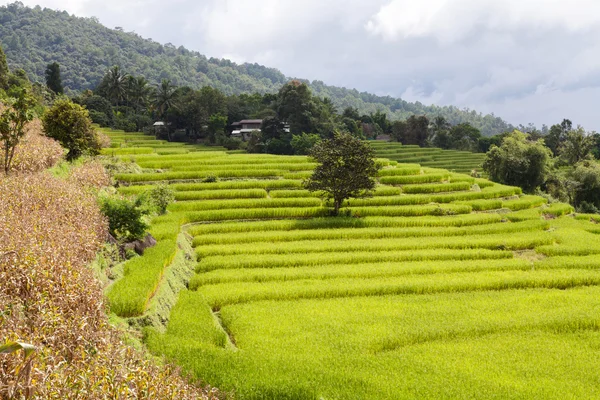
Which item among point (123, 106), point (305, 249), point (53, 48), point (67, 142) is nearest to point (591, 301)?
point (305, 249)

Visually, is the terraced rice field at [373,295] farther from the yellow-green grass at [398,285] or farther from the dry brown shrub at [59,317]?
the dry brown shrub at [59,317]

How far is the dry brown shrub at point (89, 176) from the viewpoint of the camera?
2444 centimetres

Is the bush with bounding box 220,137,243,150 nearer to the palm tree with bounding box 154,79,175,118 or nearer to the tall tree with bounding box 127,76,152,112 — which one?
the palm tree with bounding box 154,79,175,118

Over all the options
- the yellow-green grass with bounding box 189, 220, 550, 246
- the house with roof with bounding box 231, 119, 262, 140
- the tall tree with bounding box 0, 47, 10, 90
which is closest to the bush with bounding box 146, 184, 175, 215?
the yellow-green grass with bounding box 189, 220, 550, 246

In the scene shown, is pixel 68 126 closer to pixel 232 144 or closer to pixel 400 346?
pixel 400 346

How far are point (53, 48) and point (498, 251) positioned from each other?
214 m

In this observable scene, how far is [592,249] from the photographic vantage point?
Answer: 2669cm

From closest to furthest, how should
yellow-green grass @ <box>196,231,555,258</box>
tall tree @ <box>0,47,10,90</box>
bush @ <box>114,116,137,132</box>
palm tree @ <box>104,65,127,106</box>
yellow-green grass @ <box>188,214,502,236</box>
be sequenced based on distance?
yellow-green grass @ <box>196,231,555,258</box> < yellow-green grass @ <box>188,214,502,236</box> < tall tree @ <box>0,47,10,90</box> < bush @ <box>114,116,137,132</box> < palm tree @ <box>104,65,127,106</box>

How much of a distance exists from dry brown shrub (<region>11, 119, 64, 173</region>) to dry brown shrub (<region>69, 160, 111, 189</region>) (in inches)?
50.7

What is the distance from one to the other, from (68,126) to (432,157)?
201ft

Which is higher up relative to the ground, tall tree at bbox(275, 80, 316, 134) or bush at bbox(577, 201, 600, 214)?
tall tree at bbox(275, 80, 316, 134)

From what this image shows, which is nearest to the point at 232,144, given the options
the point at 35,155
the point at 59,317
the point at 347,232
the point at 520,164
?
the point at 520,164

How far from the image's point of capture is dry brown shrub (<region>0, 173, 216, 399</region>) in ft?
21.4

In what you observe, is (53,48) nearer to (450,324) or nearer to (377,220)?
(377,220)
